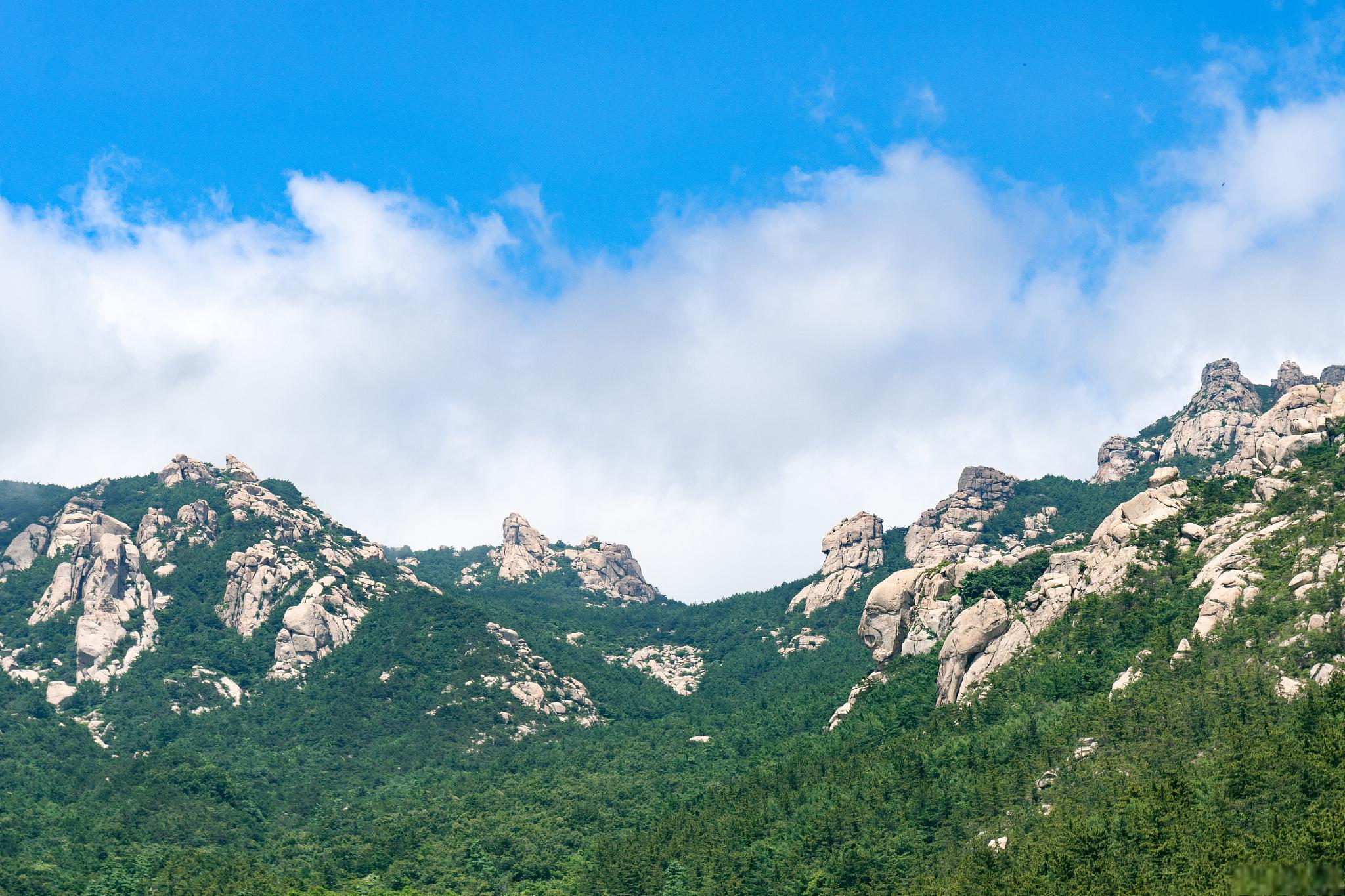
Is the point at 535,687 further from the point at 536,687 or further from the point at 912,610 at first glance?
the point at 912,610

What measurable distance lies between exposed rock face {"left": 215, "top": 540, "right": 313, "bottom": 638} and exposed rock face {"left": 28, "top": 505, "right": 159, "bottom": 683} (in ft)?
39.3

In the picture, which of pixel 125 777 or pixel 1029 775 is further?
pixel 125 777

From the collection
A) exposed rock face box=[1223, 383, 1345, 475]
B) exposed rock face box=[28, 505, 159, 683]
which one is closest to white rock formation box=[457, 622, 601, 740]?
exposed rock face box=[28, 505, 159, 683]

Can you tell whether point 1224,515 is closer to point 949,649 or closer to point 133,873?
point 949,649

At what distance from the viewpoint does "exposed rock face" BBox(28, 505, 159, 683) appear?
177 m

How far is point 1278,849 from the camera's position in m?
57.5

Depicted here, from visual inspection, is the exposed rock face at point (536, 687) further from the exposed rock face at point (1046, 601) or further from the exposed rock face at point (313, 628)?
the exposed rock face at point (1046, 601)

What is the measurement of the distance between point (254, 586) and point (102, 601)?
74.7ft

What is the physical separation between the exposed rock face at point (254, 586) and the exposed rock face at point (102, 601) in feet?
39.3

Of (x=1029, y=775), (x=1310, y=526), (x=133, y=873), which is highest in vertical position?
(x=1310, y=526)

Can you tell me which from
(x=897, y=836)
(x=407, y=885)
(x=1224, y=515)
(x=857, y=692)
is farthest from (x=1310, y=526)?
(x=407, y=885)

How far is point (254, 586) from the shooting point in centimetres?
19350

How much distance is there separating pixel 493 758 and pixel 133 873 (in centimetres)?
5177

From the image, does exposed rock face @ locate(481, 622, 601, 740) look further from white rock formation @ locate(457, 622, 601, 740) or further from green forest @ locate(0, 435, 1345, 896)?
green forest @ locate(0, 435, 1345, 896)
